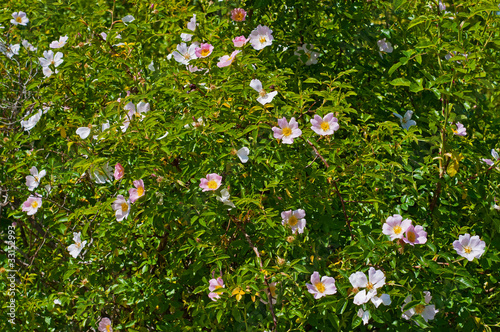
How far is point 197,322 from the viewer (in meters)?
1.69

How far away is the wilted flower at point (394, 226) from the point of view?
1495mm

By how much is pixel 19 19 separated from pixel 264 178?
164cm

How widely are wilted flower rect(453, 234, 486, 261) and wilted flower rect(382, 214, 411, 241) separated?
0.67 feet

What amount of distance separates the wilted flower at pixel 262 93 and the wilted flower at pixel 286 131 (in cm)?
9

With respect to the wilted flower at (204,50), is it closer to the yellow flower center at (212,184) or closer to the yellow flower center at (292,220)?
the yellow flower center at (212,184)

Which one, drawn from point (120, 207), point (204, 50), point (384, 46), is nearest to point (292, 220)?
point (120, 207)

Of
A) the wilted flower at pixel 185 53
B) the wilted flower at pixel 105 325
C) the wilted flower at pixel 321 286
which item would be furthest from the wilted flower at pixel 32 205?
the wilted flower at pixel 321 286

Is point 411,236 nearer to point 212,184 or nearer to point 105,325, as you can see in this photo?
point 212,184

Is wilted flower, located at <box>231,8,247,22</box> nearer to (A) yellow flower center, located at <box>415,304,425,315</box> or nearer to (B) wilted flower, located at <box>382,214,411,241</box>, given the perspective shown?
(B) wilted flower, located at <box>382,214,411,241</box>

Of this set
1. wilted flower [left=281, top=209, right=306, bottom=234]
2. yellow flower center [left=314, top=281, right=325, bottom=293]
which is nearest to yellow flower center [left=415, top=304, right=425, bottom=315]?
yellow flower center [left=314, top=281, right=325, bottom=293]

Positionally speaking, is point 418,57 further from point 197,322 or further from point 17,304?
point 17,304

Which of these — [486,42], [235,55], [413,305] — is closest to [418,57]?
[486,42]

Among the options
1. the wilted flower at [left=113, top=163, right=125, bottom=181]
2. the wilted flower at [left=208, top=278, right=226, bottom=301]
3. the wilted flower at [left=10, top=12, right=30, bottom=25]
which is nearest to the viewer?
the wilted flower at [left=208, top=278, right=226, bottom=301]

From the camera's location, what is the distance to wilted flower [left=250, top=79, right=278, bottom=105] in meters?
1.61
